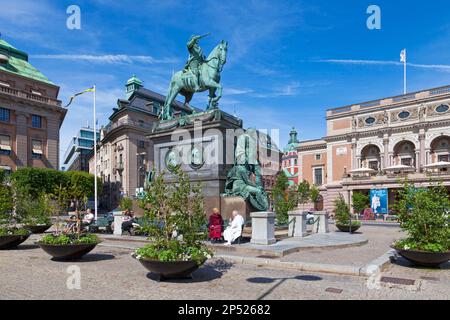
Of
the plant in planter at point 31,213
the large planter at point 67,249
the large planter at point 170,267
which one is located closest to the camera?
the large planter at point 170,267

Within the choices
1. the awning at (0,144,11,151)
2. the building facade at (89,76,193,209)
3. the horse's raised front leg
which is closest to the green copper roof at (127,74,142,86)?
the building facade at (89,76,193,209)

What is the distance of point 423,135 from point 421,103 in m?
5.17

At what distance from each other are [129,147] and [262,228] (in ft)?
186

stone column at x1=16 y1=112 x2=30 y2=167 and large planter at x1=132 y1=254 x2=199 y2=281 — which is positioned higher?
stone column at x1=16 y1=112 x2=30 y2=167

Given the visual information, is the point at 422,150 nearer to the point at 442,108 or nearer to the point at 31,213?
the point at 442,108

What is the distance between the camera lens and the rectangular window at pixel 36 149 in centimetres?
5344

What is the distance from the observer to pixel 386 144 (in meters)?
61.7

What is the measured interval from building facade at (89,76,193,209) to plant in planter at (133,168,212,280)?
178 ft

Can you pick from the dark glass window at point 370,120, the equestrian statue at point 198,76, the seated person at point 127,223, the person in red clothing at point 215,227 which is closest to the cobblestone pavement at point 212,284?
the person in red clothing at point 215,227

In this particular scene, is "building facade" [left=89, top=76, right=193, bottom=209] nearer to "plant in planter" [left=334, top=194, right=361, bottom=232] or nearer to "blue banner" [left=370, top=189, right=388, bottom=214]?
"blue banner" [left=370, top=189, right=388, bottom=214]

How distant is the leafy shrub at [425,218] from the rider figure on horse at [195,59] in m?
12.8

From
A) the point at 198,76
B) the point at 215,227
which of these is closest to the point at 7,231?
the point at 215,227

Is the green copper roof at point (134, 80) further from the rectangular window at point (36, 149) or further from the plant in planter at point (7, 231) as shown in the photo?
the plant in planter at point (7, 231)

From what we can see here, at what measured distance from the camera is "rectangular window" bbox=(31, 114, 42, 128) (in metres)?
53.7
